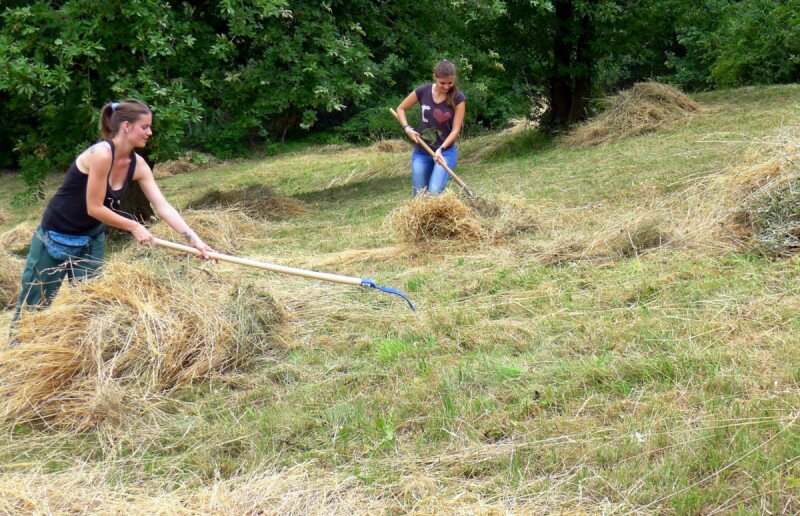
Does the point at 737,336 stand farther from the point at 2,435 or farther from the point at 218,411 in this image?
the point at 2,435

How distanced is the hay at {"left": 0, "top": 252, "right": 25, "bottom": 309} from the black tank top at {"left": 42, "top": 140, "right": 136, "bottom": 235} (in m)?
2.83

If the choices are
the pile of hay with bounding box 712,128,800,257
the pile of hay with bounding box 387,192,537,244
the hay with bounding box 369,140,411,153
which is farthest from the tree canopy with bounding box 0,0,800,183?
the pile of hay with bounding box 712,128,800,257

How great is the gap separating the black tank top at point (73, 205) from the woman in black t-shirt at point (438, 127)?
134 inches

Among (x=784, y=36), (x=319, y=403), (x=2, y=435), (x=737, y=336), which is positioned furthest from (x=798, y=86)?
(x=2, y=435)

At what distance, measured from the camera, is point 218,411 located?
398 centimetres

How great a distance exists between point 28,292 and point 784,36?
1732 cm

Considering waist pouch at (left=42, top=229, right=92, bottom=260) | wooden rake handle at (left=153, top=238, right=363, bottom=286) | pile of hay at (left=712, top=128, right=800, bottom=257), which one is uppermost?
waist pouch at (left=42, top=229, right=92, bottom=260)

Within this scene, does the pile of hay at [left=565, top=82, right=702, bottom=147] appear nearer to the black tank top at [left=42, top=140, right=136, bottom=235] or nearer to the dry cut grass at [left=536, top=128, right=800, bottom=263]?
the dry cut grass at [left=536, top=128, right=800, bottom=263]

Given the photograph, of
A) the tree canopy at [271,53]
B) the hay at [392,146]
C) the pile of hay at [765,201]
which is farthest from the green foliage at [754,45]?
the pile of hay at [765,201]

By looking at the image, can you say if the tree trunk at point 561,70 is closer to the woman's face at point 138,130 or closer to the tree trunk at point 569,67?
the tree trunk at point 569,67

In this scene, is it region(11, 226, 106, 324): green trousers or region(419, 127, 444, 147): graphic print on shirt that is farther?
region(419, 127, 444, 147): graphic print on shirt

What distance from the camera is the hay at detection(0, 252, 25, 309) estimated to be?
728 cm

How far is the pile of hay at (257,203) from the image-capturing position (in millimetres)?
10695

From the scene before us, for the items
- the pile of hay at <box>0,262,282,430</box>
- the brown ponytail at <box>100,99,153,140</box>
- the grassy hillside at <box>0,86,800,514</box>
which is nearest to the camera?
the grassy hillside at <box>0,86,800,514</box>
